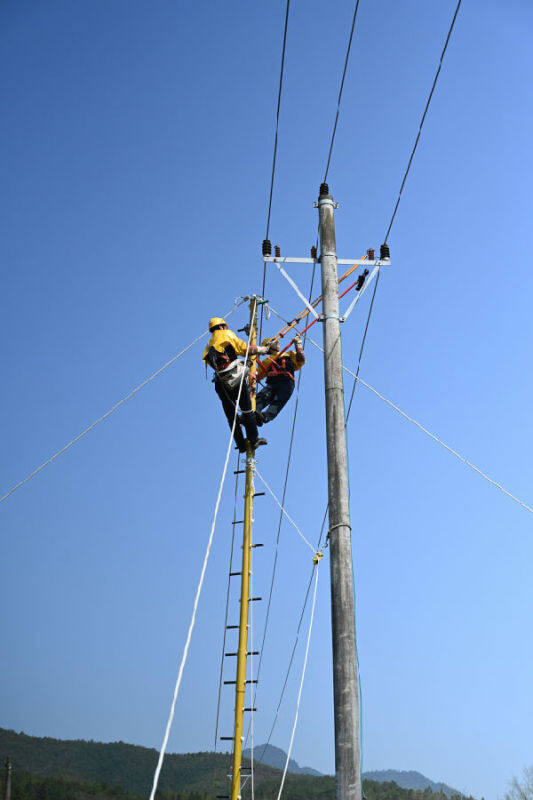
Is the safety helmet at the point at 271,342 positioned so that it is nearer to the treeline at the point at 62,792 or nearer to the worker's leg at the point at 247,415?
the worker's leg at the point at 247,415

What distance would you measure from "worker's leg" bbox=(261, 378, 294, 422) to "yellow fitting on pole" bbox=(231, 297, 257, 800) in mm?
260

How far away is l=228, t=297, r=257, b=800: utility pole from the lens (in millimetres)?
9628

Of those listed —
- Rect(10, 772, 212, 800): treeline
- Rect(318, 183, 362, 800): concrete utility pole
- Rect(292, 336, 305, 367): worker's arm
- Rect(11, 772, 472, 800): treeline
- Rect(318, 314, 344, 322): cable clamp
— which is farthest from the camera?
Rect(11, 772, 472, 800): treeline

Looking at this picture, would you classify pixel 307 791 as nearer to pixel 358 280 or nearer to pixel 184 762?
pixel 184 762

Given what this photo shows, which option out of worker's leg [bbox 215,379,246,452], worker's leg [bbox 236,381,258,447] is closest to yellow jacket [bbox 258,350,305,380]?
worker's leg [bbox 236,381,258,447]

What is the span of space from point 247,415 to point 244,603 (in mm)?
2724

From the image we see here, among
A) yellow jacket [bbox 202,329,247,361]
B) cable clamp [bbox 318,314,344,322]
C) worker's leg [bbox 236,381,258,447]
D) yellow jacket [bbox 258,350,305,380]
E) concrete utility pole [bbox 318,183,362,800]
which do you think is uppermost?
yellow jacket [bbox 258,350,305,380]

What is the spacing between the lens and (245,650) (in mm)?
9969

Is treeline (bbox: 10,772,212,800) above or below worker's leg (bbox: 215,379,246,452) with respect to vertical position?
below

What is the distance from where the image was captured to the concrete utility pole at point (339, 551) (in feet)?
16.0

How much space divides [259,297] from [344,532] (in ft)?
21.0

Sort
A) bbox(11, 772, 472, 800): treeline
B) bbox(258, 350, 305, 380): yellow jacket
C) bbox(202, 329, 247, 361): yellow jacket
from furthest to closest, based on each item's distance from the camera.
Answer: bbox(11, 772, 472, 800): treeline < bbox(258, 350, 305, 380): yellow jacket < bbox(202, 329, 247, 361): yellow jacket

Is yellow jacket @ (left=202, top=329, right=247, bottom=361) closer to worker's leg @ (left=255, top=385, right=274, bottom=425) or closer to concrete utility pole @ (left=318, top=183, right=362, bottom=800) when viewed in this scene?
worker's leg @ (left=255, top=385, right=274, bottom=425)

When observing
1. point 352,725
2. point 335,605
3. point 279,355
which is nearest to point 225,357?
point 279,355
